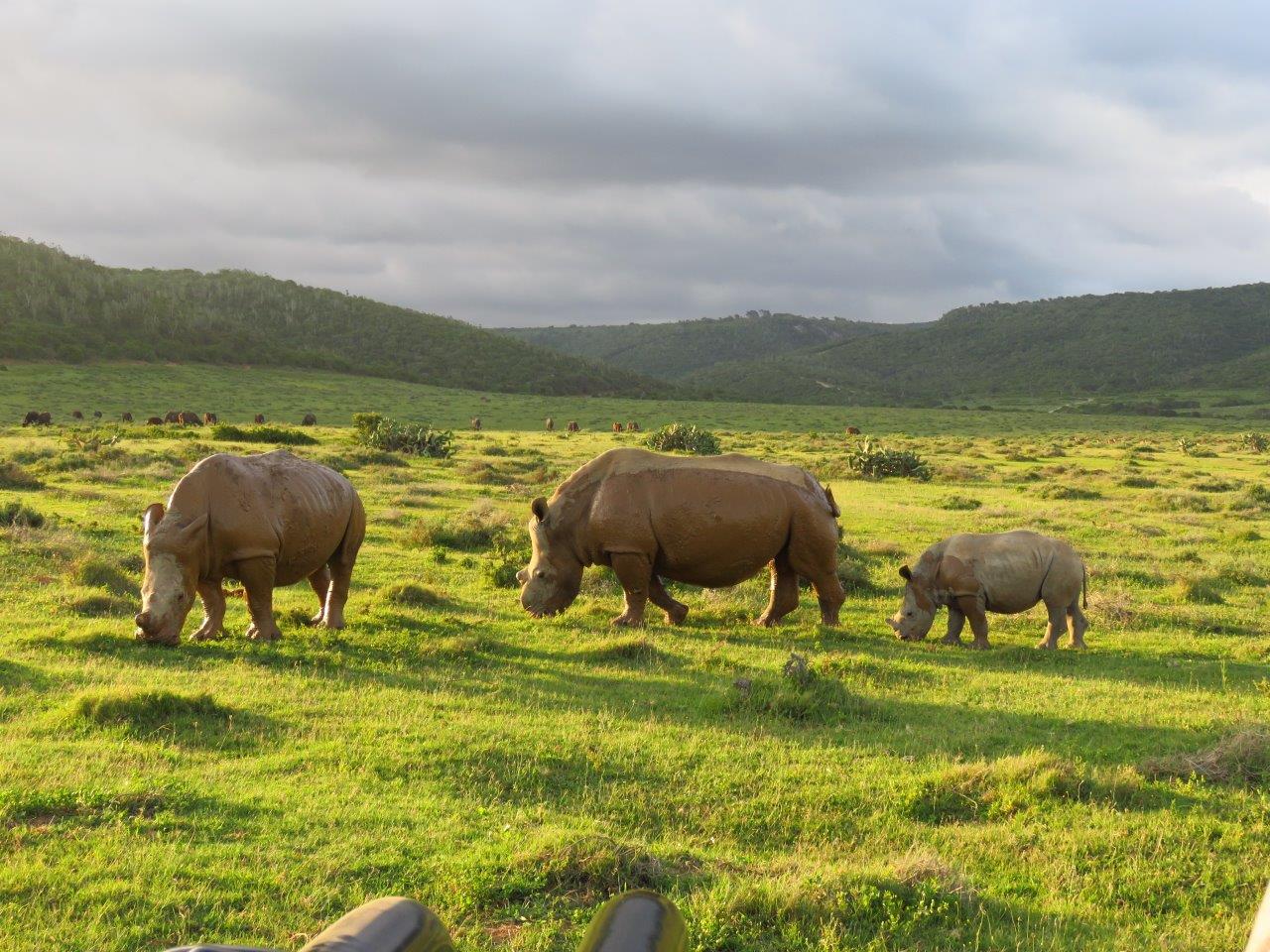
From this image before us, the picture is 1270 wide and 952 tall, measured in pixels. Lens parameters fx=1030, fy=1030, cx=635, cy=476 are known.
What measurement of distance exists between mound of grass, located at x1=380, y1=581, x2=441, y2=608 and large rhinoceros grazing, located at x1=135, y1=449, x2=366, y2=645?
125cm

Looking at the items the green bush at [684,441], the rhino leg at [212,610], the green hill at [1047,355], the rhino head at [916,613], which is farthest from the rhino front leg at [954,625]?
the green hill at [1047,355]

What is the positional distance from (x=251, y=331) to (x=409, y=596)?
107 metres

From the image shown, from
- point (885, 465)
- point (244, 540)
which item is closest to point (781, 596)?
point (244, 540)

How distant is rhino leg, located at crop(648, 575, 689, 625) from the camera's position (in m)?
14.1

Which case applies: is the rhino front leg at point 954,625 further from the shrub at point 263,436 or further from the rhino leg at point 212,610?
the shrub at point 263,436

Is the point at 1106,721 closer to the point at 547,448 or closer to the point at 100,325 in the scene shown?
the point at 547,448

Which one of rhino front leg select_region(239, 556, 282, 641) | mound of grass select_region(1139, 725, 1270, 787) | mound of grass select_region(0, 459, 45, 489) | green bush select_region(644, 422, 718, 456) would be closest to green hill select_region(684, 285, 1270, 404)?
green bush select_region(644, 422, 718, 456)

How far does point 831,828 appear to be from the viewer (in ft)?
23.0

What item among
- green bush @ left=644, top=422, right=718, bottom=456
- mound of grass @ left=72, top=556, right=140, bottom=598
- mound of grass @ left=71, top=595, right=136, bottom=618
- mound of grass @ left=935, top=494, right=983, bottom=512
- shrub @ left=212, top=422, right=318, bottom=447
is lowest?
mound of grass @ left=71, top=595, right=136, bottom=618

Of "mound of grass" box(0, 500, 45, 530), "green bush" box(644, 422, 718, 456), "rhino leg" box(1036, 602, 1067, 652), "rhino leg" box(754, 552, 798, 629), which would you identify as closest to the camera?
"rhino leg" box(1036, 602, 1067, 652)

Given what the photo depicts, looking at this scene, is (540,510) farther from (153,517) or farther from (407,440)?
(407,440)

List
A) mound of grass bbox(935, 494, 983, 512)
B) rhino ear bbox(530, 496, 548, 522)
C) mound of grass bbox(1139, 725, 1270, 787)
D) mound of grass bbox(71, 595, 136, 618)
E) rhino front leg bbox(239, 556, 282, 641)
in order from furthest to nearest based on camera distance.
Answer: mound of grass bbox(935, 494, 983, 512), rhino ear bbox(530, 496, 548, 522), mound of grass bbox(71, 595, 136, 618), rhino front leg bbox(239, 556, 282, 641), mound of grass bbox(1139, 725, 1270, 787)

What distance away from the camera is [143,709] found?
337 inches

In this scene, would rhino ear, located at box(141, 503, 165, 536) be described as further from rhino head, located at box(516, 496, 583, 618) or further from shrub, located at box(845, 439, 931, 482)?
shrub, located at box(845, 439, 931, 482)
